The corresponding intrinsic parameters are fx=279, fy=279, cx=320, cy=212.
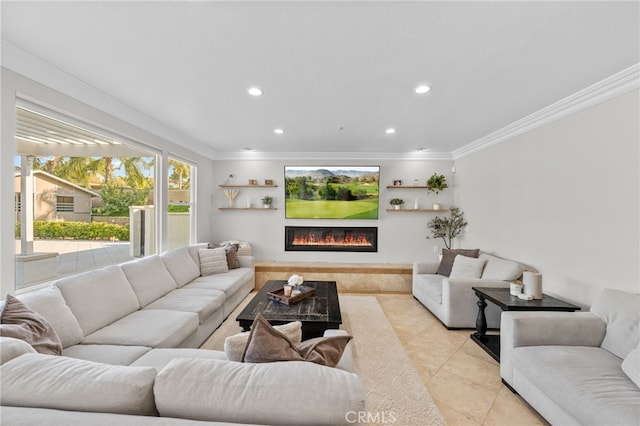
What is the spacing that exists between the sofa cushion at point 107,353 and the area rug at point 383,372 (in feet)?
3.34

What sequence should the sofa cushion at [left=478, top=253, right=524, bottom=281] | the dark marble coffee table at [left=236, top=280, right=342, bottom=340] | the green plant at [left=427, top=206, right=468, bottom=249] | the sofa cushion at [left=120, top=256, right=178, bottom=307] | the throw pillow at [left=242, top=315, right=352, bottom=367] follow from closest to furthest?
the throw pillow at [left=242, top=315, right=352, bottom=367] < the dark marble coffee table at [left=236, top=280, right=342, bottom=340] < the sofa cushion at [left=120, top=256, right=178, bottom=307] < the sofa cushion at [left=478, top=253, right=524, bottom=281] < the green plant at [left=427, top=206, right=468, bottom=249]

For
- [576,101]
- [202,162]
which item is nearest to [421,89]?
[576,101]

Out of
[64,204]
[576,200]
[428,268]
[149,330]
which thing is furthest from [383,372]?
[64,204]

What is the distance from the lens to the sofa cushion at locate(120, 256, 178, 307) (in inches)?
112

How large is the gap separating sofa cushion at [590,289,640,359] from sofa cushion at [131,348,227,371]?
2.73 m

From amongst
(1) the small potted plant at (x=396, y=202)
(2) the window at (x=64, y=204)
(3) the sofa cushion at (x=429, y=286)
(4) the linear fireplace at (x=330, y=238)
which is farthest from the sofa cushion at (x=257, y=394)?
(1) the small potted plant at (x=396, y=202)

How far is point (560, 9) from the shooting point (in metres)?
1.53

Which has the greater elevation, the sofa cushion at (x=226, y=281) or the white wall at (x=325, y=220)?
the white wall at (x=325, y=220)

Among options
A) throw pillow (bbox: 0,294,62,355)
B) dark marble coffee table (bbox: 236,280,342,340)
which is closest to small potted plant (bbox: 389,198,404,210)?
dark marble coffee table (bbox: 236,280,342,340)

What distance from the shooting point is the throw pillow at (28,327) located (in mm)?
1553

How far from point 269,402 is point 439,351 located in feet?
8.31

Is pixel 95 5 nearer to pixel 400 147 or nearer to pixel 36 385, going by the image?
pixel 36 385

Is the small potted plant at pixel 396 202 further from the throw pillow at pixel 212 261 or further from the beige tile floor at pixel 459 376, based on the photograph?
the throw pillow at pixel 212 261

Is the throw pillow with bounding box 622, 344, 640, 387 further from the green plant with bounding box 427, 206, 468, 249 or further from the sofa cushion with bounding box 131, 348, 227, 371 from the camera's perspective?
the green plant with bounding box 427, 206, 468, 249
